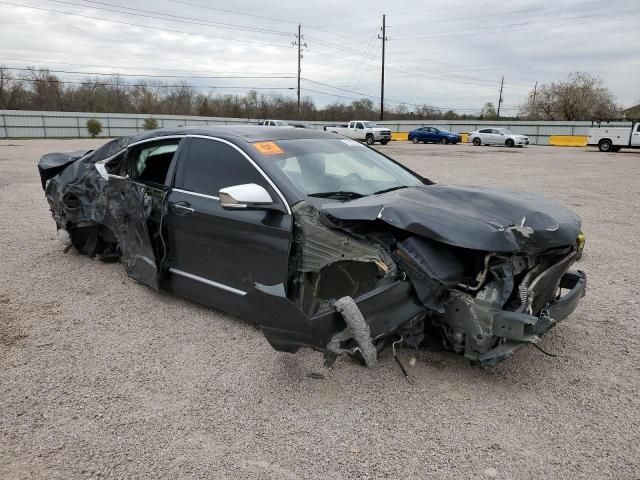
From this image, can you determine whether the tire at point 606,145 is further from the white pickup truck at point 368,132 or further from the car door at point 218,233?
the car door at point 218,233

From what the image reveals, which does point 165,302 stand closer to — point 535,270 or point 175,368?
point 175,368

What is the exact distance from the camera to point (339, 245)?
10.2 feet

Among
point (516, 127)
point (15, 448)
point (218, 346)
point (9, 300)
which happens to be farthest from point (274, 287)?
point (516, 127)

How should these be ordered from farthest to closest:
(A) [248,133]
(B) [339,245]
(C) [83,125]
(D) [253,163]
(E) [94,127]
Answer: (C) [83,125], (E) [94,127], (A) [248,133], (D) [253,163], (B) [339,245]

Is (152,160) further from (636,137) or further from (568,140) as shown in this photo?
(568,140)

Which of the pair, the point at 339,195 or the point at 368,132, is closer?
the point at 339,195

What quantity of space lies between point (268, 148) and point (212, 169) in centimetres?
53

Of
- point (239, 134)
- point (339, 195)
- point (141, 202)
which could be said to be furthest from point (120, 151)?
point (339, 195)

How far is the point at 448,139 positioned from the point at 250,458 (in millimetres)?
41234

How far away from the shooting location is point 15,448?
254 centimetres

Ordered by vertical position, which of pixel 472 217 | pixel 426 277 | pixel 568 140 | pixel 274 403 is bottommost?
pixel 274 403

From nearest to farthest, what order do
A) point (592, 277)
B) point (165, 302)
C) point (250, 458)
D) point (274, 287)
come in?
point (250, 458) → point (274, 287) → point (165, 302) → point (592, 277)

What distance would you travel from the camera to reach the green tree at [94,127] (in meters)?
43.9

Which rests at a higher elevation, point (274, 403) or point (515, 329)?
point (515, 329)
